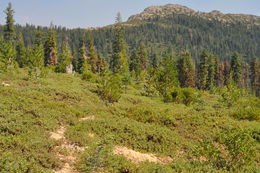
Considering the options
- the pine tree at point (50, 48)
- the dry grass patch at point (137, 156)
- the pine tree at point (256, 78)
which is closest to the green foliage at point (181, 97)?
the dry grass patch at point (137, 156)

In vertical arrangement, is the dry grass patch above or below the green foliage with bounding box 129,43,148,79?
below

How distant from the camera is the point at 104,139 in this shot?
9320 millimetres

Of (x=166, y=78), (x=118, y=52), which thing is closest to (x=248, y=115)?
(x=166, y=78)

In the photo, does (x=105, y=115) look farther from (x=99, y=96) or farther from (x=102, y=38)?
(x=102, y=38)

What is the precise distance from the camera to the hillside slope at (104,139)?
332 inches

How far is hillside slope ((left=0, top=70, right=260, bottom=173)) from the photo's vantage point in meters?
8.43

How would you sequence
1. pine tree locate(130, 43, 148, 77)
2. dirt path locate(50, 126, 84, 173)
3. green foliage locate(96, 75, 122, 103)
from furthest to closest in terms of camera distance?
pine tree locate(130, 43, 148, 77), green foliage locate(96, 75, 122, 103), dirt path locate(50, 126, 84, 173)

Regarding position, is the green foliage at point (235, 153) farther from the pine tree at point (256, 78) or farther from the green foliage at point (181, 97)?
the pine tree at point (256, 78)

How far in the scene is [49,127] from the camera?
37.0ft

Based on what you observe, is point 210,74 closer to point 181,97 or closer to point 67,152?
point 181,97

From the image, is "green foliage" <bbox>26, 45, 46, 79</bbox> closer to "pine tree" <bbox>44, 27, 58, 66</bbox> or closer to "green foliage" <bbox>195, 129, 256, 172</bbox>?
"green foliage" <bbox>195, 129, 256, 172</bbox>

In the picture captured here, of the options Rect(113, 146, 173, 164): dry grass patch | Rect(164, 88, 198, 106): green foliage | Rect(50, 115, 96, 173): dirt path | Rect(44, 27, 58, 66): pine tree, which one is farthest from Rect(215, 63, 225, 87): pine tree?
Rect(50, 115, 96, 173): dirt path

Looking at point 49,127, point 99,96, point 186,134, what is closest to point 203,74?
point 99,96

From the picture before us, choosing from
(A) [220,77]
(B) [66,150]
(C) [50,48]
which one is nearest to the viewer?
(B) [66,150]
